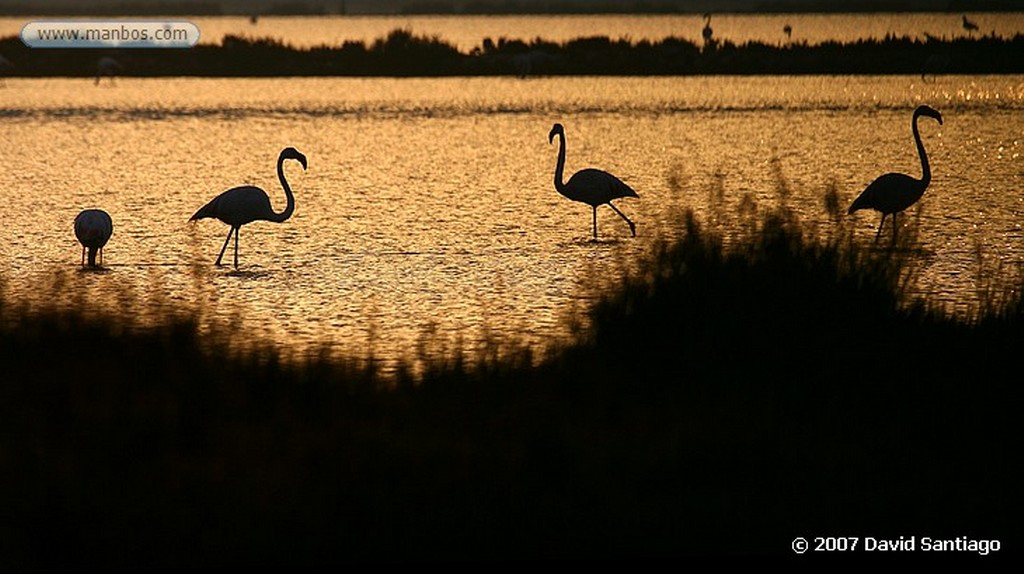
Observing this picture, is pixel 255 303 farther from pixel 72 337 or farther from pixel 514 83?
pixel 514 83

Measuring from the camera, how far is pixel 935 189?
20031 millimetres

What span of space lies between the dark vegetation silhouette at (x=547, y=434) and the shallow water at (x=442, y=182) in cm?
59

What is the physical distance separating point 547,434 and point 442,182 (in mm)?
14958

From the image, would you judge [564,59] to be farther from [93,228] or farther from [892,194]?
[93,228]

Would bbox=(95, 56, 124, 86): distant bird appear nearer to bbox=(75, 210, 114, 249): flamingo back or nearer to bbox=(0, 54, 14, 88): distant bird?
bbox=(0, 54, 14, 88): distant bird

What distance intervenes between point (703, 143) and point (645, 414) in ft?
67.2

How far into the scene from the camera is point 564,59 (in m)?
50.1

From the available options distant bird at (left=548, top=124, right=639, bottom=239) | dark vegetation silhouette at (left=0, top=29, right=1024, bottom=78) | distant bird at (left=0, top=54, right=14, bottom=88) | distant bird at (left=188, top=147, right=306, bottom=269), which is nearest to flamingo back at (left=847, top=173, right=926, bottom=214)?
distant bird at (left=548, top=124, right=639, bottom=239)

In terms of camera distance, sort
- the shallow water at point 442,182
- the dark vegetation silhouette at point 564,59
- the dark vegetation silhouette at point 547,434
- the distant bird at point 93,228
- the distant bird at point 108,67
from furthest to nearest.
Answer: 1. the dark vegetation silhouette at point 564,59
2. the distant bird at point 108,67
3. the distant bird at point 93,228
4. the shallow water at point 442,182
5. the dark vegetation silhouette at point 547,434

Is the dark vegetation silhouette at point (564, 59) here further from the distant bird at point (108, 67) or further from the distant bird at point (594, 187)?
the distant bird at point (594, 187)

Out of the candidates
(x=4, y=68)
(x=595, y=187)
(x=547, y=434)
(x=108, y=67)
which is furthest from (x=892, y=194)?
(x=108, y=67)

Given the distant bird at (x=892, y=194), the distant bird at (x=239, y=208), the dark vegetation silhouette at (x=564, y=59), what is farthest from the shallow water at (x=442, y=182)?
the dark vegetation silhouette at (x=564, y=59)

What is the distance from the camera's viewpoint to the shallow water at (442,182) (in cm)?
1162

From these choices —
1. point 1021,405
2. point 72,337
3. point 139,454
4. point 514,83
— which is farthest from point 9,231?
point 514,83
